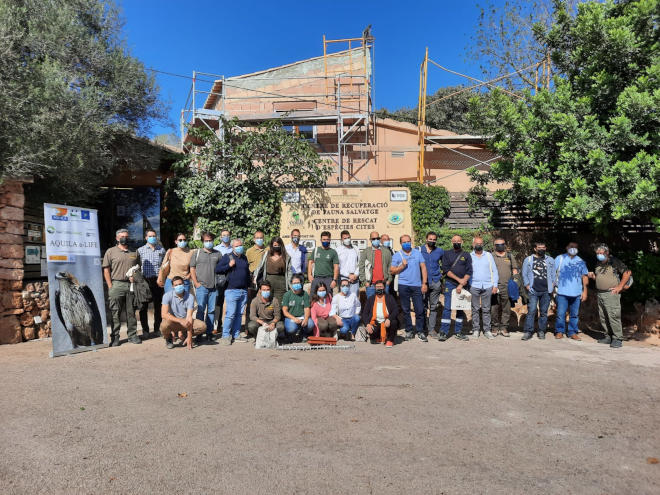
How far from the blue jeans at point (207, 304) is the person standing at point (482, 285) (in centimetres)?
474

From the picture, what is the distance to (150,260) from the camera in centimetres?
864

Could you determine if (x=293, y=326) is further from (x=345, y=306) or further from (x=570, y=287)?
(x=570, y=287)

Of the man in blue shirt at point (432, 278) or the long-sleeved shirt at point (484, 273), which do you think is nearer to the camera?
the long-sleeved shirt at point (484, 273)

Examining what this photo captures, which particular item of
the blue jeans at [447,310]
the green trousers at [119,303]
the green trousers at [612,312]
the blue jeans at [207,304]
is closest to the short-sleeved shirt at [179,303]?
the blue jeans at [207,304]

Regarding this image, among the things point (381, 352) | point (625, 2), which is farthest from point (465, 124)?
point (381, 352)

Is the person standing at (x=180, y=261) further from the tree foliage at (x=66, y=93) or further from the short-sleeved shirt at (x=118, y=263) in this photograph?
the tree foliage at (x=66, y=93)

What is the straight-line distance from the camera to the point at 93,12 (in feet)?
39.5

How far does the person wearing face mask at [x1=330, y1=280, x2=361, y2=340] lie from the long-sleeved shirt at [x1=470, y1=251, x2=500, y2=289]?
7.44 ft

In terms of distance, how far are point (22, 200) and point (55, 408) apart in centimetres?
550

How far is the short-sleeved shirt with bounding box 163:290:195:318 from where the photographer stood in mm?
7793

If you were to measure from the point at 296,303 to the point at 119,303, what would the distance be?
2.99 metres

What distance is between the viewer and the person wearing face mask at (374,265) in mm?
8906

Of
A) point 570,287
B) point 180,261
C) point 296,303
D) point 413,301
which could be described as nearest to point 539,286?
point 570,287

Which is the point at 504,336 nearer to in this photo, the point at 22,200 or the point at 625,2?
the point at 625,2
